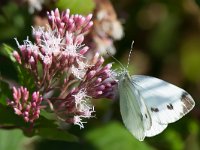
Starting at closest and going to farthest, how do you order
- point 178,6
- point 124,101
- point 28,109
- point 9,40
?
point 28,109 < point 124,101 < point 9,40 < point 178,6

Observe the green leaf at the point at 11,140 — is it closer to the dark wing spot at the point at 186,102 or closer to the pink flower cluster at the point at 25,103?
the pink flower cluster at the point at 25,103

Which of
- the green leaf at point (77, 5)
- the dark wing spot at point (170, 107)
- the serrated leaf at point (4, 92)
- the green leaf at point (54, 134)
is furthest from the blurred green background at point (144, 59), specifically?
the dark wing spot at point (170, 107)

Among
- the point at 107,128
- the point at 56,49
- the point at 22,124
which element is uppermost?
the point at 56,49

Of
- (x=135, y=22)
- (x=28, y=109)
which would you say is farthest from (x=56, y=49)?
(x=135, y=22)

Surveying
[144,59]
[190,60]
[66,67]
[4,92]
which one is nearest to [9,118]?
[4,92]

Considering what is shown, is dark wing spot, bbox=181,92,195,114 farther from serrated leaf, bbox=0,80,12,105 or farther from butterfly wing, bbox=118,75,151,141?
serrated leaf, bbox=0,80,12,105

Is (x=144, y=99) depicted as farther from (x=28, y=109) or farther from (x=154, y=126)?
(x=28, y=109)

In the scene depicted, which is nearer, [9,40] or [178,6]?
[9,40]
